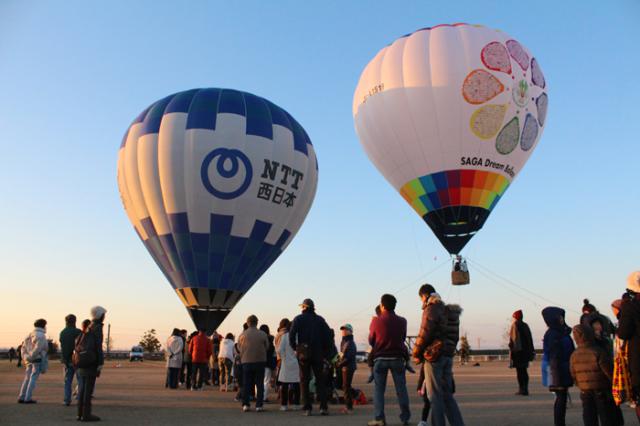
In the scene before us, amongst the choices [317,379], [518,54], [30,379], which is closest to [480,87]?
[518,54]

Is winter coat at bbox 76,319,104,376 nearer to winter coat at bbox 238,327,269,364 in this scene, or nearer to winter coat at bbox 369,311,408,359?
winter coat at bbox 238,327,269,364

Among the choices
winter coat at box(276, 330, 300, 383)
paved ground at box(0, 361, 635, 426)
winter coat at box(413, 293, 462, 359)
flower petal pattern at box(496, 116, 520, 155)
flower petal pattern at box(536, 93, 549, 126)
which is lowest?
paved ground at box(0, 361, 635, 426)

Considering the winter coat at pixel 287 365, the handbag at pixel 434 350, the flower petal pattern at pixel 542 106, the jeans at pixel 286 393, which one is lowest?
the jeans at pixel 286 393

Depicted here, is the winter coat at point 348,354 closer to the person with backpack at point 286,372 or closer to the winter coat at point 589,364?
the person with backpack at point 286,372

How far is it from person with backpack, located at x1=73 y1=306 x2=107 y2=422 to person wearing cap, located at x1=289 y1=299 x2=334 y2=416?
9.28 ft

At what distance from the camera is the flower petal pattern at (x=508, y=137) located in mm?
22531

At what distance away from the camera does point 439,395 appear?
6.79 meters

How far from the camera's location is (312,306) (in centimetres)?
947

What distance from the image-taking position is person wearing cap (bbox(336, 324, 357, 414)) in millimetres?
10070

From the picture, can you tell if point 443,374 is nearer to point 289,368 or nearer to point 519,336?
point 289,368

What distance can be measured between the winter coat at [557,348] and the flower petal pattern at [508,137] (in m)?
15.5

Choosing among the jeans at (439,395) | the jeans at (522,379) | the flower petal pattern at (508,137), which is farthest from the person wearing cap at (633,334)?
the flower petal pattern at (508,137)

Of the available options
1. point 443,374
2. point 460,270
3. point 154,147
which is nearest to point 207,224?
point 154,147

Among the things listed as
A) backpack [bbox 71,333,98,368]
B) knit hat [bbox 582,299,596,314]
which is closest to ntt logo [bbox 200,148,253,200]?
backpack [bbox 71,333,98,368]
